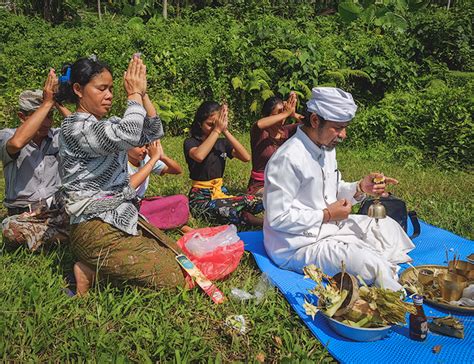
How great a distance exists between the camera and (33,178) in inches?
155

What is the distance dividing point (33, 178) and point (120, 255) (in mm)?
1478

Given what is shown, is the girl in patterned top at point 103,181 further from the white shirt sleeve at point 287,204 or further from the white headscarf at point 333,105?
the white headscarf at point 333,105

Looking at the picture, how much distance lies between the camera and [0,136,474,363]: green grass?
262 centimetres

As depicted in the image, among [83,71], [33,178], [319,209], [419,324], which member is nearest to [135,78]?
[83,71]

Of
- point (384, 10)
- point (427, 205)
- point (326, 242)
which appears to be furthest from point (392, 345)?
point (384, 10)

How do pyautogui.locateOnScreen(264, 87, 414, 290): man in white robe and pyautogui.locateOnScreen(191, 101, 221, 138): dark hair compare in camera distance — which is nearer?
pyautogui.locateOnScreen(264, 87, 414, 290): man in white robe

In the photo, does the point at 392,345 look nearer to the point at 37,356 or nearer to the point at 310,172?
the point at 310,172

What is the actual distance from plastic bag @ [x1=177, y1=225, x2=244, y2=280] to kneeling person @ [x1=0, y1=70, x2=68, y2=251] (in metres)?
1.09

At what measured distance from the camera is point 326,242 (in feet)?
11.3

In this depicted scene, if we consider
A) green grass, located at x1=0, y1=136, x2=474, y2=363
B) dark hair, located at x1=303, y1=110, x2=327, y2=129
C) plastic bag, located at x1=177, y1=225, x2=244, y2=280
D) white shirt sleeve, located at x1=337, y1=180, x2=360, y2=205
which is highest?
dark hair, located at x1=303, y1=110, x2=327, y2=129

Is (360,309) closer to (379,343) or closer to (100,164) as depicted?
(379,343)

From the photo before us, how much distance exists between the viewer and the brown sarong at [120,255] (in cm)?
299

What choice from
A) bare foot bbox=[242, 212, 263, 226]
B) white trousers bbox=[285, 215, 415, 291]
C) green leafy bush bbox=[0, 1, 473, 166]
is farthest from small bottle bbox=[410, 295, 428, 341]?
green leafy bush bbox=[0, 1, 473, 166]

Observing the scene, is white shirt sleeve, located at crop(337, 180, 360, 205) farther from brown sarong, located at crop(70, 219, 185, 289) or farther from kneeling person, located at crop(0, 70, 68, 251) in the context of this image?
kneeling person, located at crop(0, 70, 68, 251)
